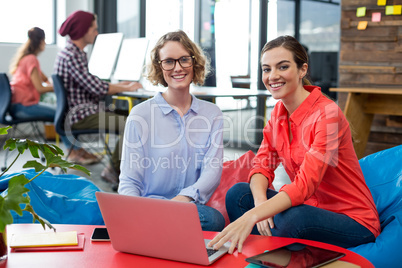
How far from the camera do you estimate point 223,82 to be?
5781 mm

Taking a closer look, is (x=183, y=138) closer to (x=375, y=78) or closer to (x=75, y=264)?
(x=75, y=264)

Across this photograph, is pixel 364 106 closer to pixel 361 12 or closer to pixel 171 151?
pixel 361 12

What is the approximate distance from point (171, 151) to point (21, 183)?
102 centimetres

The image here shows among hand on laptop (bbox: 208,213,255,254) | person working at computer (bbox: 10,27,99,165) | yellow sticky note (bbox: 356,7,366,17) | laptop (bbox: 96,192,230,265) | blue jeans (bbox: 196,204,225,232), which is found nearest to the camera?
laptop (bbox: 96,192,230,265)

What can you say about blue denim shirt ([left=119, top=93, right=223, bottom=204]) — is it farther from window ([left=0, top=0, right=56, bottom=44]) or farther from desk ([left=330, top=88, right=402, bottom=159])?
window ([left=0, top=0, right=56, bottom=44])

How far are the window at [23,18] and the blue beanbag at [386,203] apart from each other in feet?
17.9

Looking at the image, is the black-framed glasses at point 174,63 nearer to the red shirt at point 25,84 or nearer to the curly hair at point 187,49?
the curly hair at point 187,49

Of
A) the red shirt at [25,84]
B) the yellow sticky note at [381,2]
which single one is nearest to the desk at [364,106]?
the yellow sticky note at [381,2]

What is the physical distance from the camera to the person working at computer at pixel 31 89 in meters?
4.57

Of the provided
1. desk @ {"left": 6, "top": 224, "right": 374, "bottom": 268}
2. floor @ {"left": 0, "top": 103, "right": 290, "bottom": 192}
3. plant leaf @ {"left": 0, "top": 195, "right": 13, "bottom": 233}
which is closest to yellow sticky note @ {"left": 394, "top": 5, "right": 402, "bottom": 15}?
floor @ {"left": 0, "top": 103, "right": 290, "bottom": 192}

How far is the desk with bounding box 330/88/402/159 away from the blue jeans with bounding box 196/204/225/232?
2087 millimetres

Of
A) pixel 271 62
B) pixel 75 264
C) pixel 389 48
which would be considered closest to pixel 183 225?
pixel 75 264

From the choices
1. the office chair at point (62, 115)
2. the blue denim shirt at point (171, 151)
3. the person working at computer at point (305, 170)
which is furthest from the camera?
the office chair at point (62, 115)

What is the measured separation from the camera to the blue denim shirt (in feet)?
6.75
